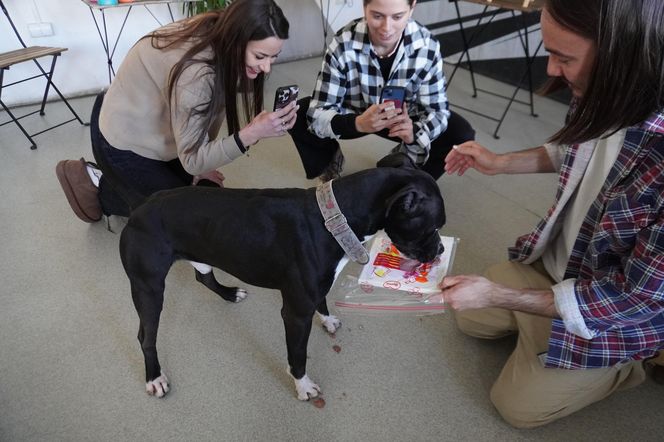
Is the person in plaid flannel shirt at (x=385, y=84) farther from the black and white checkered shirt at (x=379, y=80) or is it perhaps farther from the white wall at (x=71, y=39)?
the white wall at (x=71, y=39)

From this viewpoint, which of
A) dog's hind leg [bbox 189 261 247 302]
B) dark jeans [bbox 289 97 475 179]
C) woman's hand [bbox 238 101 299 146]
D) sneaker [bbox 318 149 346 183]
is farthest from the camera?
sneaker [bbox 318 149 346 183]

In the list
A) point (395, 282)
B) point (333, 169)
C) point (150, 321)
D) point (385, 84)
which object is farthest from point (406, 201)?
point (333, 169)

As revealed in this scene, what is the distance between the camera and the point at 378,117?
2.06 meters

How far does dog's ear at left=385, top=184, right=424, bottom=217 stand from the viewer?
114 centimetres

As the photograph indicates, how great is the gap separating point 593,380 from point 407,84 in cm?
164

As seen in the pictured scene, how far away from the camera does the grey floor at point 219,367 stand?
1.51 m

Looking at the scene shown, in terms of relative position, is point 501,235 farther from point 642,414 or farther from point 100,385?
point 100,385

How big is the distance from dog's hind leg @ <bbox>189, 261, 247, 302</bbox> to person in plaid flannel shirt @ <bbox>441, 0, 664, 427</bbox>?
3.38ft

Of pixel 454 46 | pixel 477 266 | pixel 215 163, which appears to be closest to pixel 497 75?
pixel 454 46

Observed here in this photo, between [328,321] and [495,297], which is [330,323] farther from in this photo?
[495,297]

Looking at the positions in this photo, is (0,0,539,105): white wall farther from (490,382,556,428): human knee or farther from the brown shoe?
(490,382,556,428): human knee

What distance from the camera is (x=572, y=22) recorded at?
37.2 inches

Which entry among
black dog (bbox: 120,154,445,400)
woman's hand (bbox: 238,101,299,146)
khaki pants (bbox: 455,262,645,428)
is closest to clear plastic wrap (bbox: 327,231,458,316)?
black dog (bbox: 120,154,445,400)

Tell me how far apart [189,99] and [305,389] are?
3.94 feet
